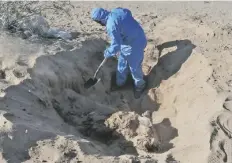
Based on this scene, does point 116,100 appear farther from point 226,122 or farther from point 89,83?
point 226,122

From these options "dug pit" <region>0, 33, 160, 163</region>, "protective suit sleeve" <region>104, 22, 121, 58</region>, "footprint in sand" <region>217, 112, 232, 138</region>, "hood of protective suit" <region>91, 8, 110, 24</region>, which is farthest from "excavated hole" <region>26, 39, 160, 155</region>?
"footprint in sand" <region>217, 112, 232, 138</region>

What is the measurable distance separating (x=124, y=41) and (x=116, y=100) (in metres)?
0.87

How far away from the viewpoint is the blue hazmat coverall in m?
7.45

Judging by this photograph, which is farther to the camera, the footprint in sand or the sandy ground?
the footprint in sand

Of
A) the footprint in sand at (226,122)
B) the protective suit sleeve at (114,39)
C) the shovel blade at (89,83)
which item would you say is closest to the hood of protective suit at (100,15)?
the protective suit sleeve at (114,39)

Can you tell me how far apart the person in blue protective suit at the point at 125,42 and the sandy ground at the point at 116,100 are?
0.23m

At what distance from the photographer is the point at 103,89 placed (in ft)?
25.4

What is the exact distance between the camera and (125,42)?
7762 mm

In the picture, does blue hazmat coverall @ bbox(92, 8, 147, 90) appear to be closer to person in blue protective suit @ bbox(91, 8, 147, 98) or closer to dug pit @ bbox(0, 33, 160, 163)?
person in blue protective suit @ bbox(91, 8, 147, 98)

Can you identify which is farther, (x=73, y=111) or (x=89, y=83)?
(x=89, y=83)

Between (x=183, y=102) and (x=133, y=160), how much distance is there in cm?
213

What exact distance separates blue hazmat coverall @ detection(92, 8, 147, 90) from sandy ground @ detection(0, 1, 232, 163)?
26 cm

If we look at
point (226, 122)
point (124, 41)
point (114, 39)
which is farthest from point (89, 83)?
point (226, 122)

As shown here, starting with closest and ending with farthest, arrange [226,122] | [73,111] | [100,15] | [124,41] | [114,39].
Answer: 1. [226,122]
2. [73,111]
3. [114,39]
4. [100,15]
5. [124,41]
